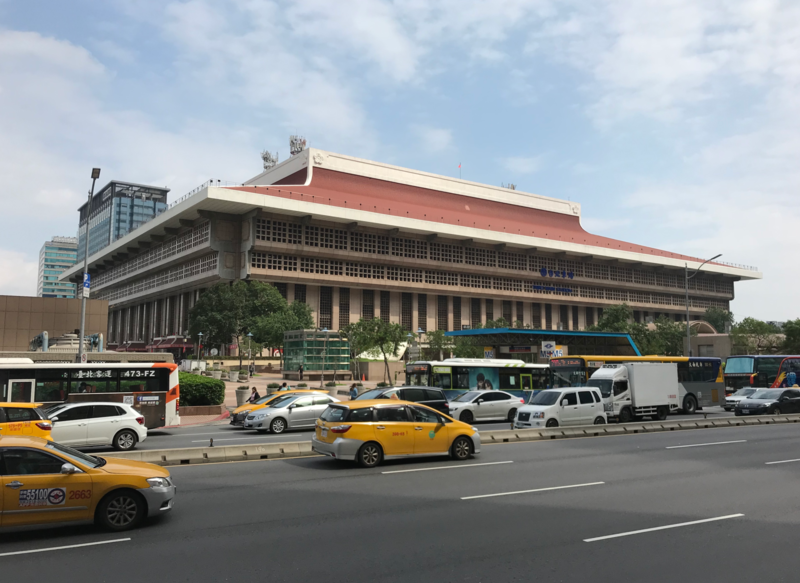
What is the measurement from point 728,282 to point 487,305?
59.3 meters

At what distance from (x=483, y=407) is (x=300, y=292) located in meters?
56.4

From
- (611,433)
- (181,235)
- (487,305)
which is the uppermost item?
(181,235)

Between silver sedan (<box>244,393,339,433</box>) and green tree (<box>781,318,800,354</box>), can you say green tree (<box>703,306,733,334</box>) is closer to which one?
green tree (<box>781,318,800,354</box>)

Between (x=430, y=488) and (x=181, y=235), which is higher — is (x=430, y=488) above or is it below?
below

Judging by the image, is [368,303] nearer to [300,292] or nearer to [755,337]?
[300,292]

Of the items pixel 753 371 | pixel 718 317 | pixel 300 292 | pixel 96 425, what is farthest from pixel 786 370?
pixel 718 317

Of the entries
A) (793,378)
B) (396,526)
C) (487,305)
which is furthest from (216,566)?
(487,305)

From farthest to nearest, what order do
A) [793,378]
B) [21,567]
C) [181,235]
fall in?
[181,235] < [793,378] < [21,567]

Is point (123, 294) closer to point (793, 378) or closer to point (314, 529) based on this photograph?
point (793, 378)

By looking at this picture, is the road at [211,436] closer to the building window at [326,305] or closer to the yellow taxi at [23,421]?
the yellow taxi at [23,421]

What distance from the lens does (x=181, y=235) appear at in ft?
280

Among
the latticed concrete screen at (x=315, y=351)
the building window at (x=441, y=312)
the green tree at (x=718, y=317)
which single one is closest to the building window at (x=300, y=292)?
the building window at (x=441, y=312)

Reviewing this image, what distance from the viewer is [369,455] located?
13.7 meters

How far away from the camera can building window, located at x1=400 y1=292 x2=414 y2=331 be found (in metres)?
88.2
